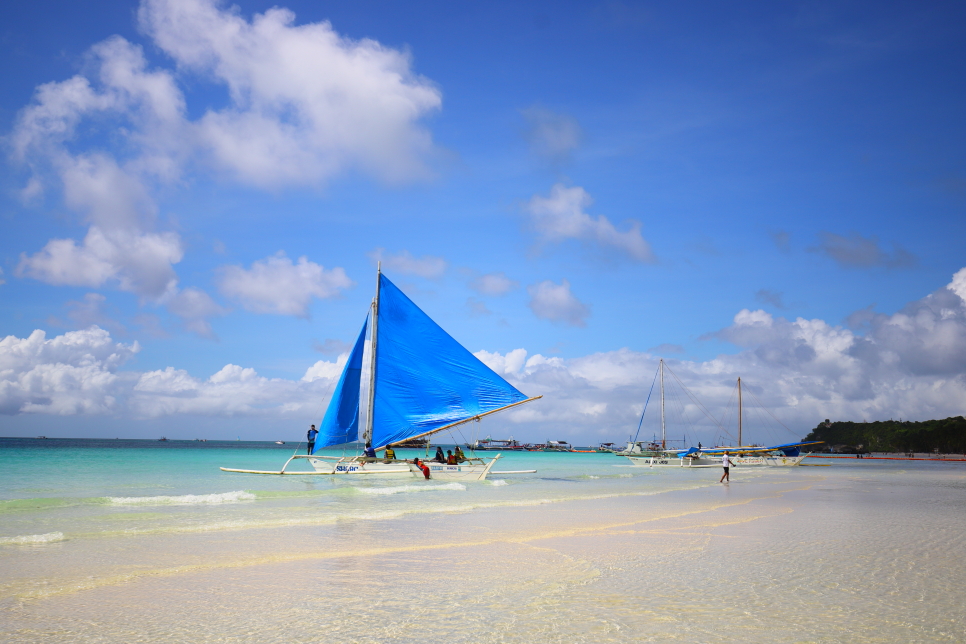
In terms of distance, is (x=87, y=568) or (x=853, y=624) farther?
(x=87, y=568)

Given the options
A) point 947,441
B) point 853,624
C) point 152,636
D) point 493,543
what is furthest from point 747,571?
point 947,441

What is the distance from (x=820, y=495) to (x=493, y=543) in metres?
18.5

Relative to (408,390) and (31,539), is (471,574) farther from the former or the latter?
(408,390)

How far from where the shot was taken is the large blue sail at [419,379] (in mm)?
29391

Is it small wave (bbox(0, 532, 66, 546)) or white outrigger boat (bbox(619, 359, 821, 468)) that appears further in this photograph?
white outrigger boat (bbox(619, 359, 821, 468))

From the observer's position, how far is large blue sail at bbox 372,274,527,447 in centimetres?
2939

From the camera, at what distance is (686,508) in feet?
64.0

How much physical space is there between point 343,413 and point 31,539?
18.3 m

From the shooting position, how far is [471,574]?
9.01 m

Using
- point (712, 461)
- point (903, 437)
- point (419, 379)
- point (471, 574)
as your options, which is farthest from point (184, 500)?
point (903, 437)

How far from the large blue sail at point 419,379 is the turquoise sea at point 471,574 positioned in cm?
1110

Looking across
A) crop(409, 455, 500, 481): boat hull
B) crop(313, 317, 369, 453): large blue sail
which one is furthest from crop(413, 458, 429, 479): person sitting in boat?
crop(313, 317, 369, 453): large blue sail

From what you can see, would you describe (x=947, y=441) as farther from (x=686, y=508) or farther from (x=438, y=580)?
(x=438, y=580)

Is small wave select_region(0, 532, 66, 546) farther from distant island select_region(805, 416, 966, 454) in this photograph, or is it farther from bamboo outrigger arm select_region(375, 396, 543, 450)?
distant island select_region(805, 416, 966, 454)
